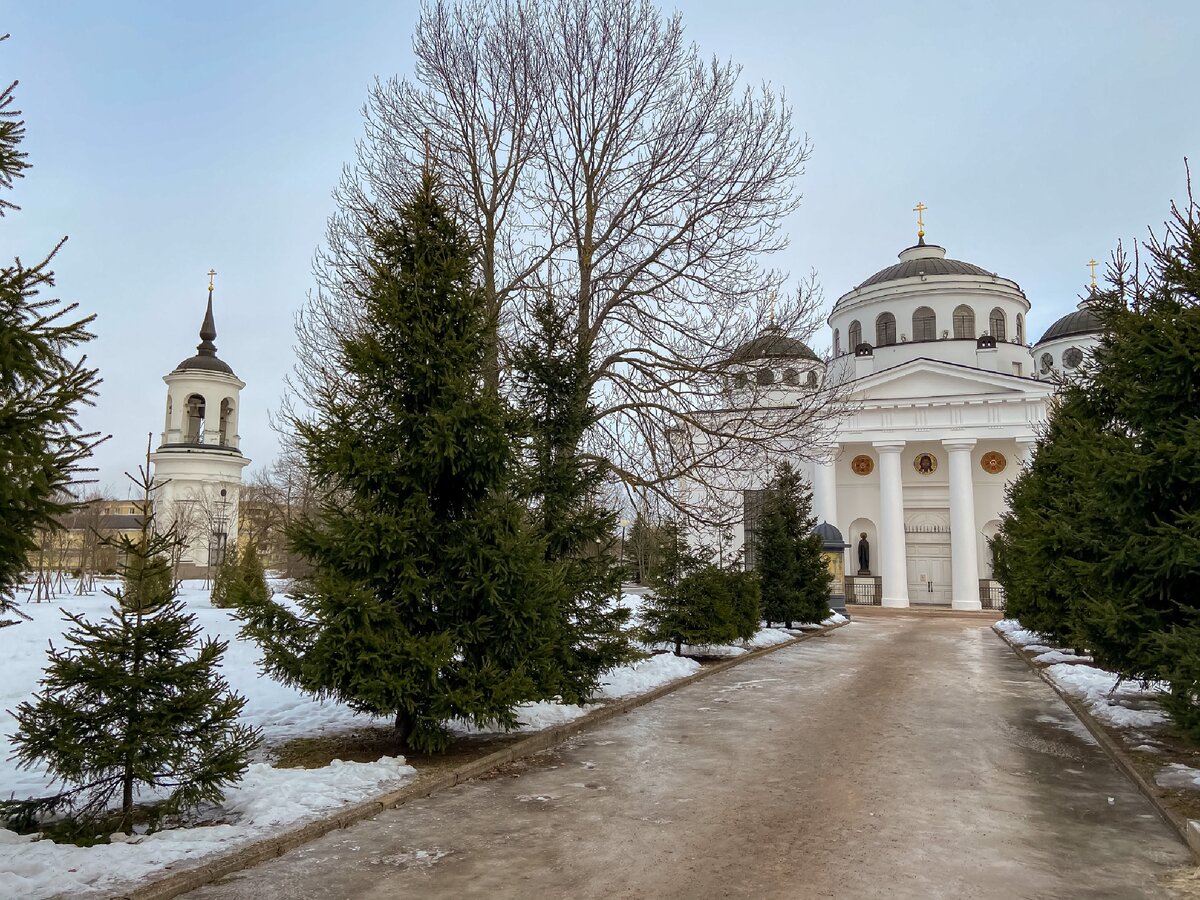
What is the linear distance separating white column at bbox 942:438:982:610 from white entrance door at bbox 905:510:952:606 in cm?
212

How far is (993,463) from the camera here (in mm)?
45844

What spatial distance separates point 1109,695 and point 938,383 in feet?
114

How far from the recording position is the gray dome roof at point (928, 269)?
168ft

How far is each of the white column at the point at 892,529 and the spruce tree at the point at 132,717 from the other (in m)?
41.0

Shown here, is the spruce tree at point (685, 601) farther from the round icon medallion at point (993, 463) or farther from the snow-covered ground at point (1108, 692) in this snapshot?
the round icon medallion at point (993, 463)

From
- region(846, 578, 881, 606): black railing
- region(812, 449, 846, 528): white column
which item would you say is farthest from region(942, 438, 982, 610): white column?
region(812, 449, 846, 528): white column

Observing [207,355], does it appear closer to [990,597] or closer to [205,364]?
[205,364]

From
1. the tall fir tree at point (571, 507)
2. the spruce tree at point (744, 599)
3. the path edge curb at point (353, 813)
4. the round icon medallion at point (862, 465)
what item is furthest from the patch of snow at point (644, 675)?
the round icon medallion at point (862, 465)

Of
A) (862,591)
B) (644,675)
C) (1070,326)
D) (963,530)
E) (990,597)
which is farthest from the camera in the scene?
(1070,326)

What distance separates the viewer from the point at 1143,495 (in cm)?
805

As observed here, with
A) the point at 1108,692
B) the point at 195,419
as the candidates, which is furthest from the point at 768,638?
the point at 195,419

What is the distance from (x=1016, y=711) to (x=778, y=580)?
13.3 metres

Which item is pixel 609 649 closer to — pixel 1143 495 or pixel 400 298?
pixel 400 298

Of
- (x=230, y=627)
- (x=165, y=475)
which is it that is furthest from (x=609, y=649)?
(x=165, y=475)
